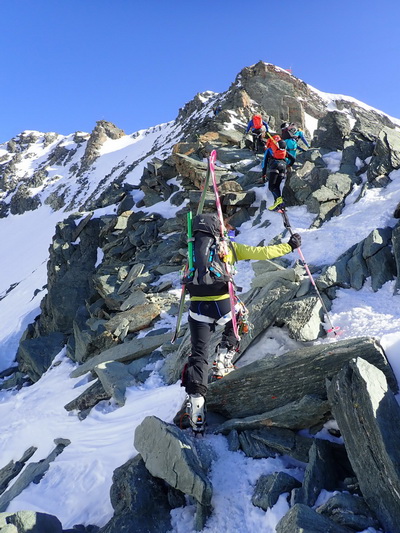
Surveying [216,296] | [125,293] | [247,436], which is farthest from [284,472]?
[125,293]

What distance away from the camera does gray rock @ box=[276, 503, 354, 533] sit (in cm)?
279

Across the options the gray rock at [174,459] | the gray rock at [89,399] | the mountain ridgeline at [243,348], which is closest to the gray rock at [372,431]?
the mountain ridgeline at [243,348]

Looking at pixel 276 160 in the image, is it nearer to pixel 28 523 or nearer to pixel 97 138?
pixel 28 523

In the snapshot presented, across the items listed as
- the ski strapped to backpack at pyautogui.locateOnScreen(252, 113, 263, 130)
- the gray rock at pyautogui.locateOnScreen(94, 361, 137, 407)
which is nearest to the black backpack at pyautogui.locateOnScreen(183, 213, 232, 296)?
the gray rock at pyautogui.locateOnScreen(94, 361, 137, 407)

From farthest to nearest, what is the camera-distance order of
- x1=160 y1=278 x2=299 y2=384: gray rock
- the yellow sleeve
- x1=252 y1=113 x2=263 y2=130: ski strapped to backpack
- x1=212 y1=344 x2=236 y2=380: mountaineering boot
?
x1=252 y1=113 x2=263 y2=130: ski strapped to backpack → x1=160 y1=278 x2=299 y2=384: gray rock → x1=212 y1=344 x2=236 y2=380: mountaineering boot → the yellow sleeve

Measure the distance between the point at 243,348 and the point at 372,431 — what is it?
10.7 feet

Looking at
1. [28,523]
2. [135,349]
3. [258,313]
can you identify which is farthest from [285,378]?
[135,349]

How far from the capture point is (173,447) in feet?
13.7

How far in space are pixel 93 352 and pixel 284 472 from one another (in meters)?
10.2

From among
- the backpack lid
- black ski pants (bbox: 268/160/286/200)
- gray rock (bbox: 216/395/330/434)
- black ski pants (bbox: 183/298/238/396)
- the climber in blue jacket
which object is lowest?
gray rock (bbox: 216/395/330/434)

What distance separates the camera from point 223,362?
575 cm

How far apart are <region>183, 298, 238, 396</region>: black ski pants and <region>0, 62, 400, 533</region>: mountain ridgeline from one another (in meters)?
0.64

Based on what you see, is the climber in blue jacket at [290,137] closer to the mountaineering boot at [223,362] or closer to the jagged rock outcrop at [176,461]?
the mountaineering boot at [223,362]

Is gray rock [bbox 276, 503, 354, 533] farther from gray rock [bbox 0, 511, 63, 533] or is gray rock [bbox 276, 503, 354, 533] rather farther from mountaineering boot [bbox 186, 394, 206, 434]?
gray rock [bbox 0, 511, 63, 533]
